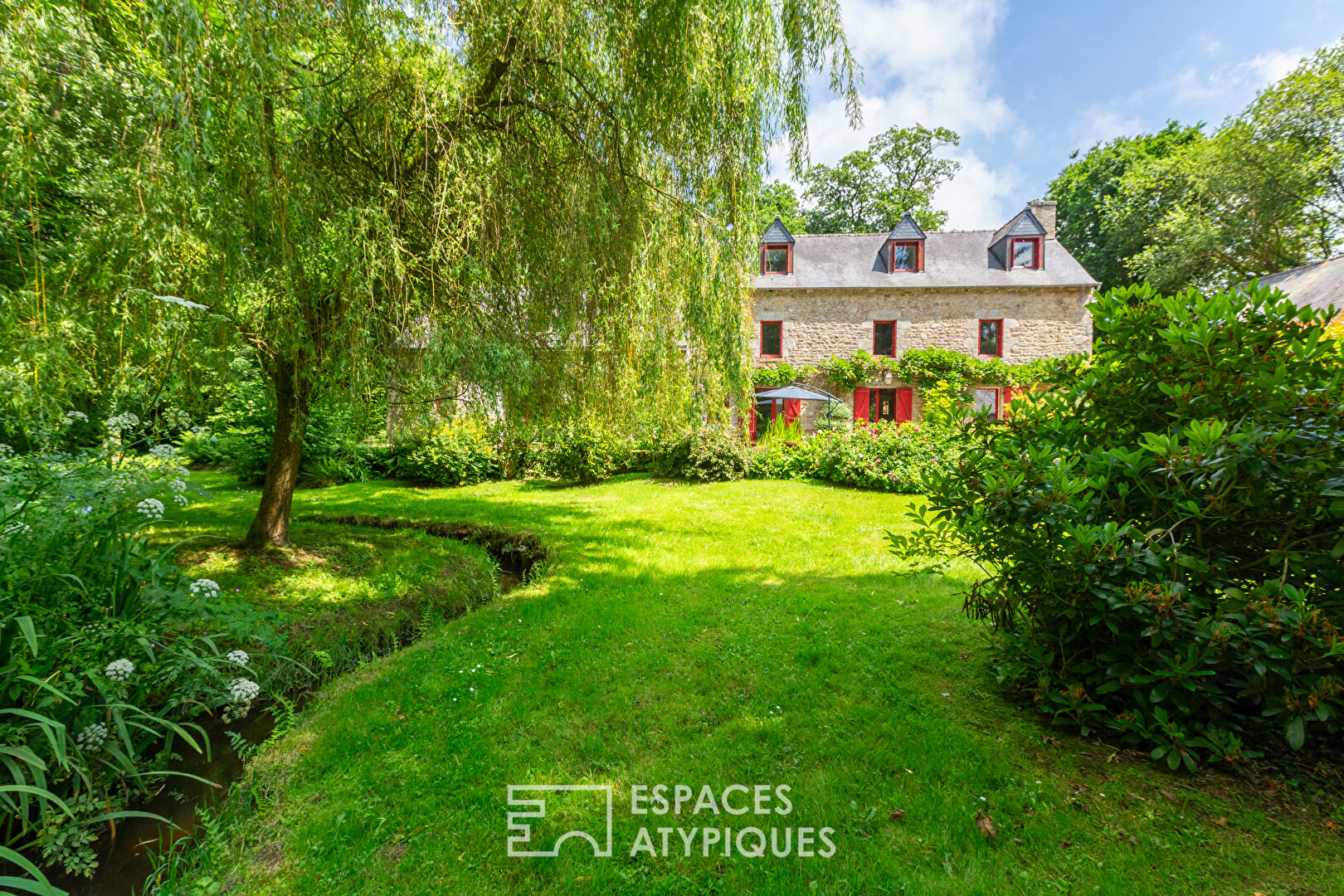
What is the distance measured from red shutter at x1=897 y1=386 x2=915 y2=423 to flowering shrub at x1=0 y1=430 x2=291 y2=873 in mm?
19114

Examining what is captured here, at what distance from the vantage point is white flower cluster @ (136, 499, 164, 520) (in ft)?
10.2

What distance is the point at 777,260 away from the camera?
19.6 metres

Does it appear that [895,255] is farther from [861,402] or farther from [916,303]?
[861,402]

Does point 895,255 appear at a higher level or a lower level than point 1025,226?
lower

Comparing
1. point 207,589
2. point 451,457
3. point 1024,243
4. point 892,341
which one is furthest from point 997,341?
point 207,589

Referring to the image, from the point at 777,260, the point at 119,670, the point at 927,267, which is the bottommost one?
the point at 119,670

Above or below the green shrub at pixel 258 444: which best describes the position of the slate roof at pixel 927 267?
above

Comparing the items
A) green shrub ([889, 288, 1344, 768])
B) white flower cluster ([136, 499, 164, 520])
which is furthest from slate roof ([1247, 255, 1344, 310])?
white flower cluster ([136, 499, 164, 520])

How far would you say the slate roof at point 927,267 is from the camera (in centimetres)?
1827

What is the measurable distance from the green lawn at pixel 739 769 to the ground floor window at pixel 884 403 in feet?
49.7

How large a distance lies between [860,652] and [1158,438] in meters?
2.13

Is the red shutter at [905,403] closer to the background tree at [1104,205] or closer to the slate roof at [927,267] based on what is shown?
the slate roof at [927,267]

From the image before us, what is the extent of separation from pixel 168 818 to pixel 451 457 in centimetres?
895

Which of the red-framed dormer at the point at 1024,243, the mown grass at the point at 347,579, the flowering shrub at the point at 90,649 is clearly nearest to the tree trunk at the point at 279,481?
the mown grass at the point at 347,579
